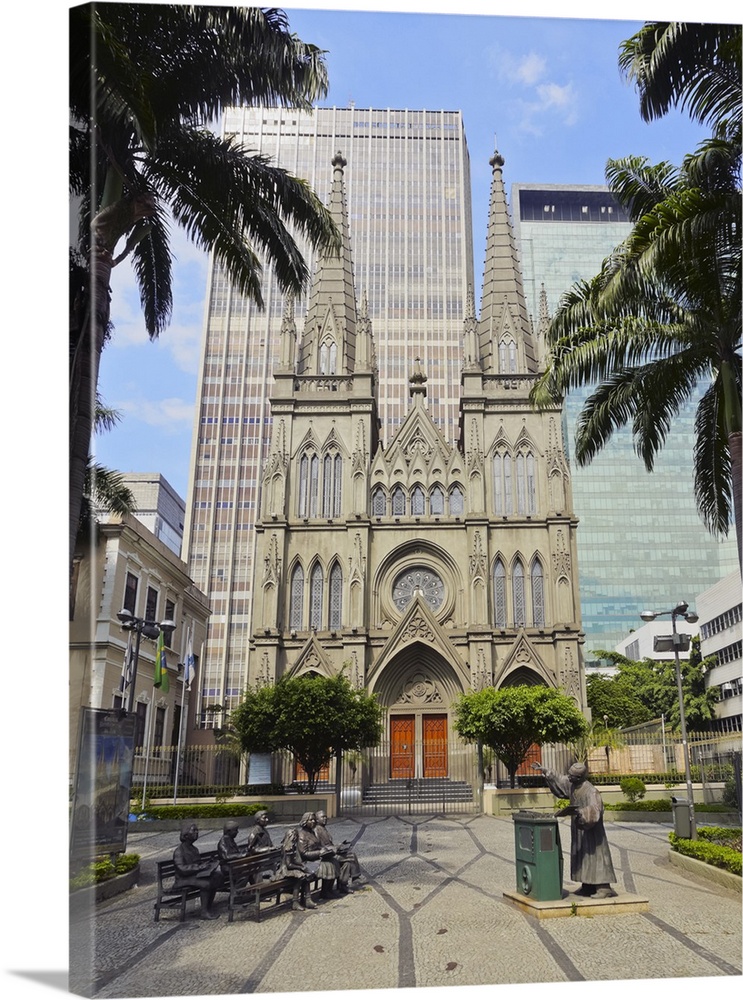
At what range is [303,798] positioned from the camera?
890 inches

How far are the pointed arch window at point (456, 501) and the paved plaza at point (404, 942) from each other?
26257 millimetres

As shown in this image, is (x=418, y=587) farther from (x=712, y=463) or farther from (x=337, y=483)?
(x=712, y=463)

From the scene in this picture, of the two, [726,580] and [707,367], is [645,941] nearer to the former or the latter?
[707,367]

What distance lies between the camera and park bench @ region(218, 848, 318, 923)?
991cm

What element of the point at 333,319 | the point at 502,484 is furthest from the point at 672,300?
the point at 333,319

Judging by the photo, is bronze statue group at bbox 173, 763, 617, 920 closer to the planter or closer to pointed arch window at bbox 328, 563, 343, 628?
the planter

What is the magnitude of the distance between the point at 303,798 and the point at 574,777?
540 inches

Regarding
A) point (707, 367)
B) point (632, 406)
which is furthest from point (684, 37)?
point (632, 406)

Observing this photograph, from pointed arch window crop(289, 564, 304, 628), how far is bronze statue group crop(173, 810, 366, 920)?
956 inches

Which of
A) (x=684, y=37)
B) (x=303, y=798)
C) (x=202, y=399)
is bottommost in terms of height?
(x=303, y=798)

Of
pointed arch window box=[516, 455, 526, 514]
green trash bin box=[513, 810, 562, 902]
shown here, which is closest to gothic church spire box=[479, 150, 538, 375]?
pointed arch window box=[516, 455, 526, 514]

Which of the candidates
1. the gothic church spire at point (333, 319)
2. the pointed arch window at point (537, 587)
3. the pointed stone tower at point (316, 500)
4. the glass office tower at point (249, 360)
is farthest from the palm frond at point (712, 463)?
the glass office tower at point (249, 360)

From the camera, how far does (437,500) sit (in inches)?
1512

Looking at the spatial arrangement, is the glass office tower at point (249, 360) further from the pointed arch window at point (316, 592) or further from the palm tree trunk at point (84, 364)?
the palm tree trunk at point (84, 364)
